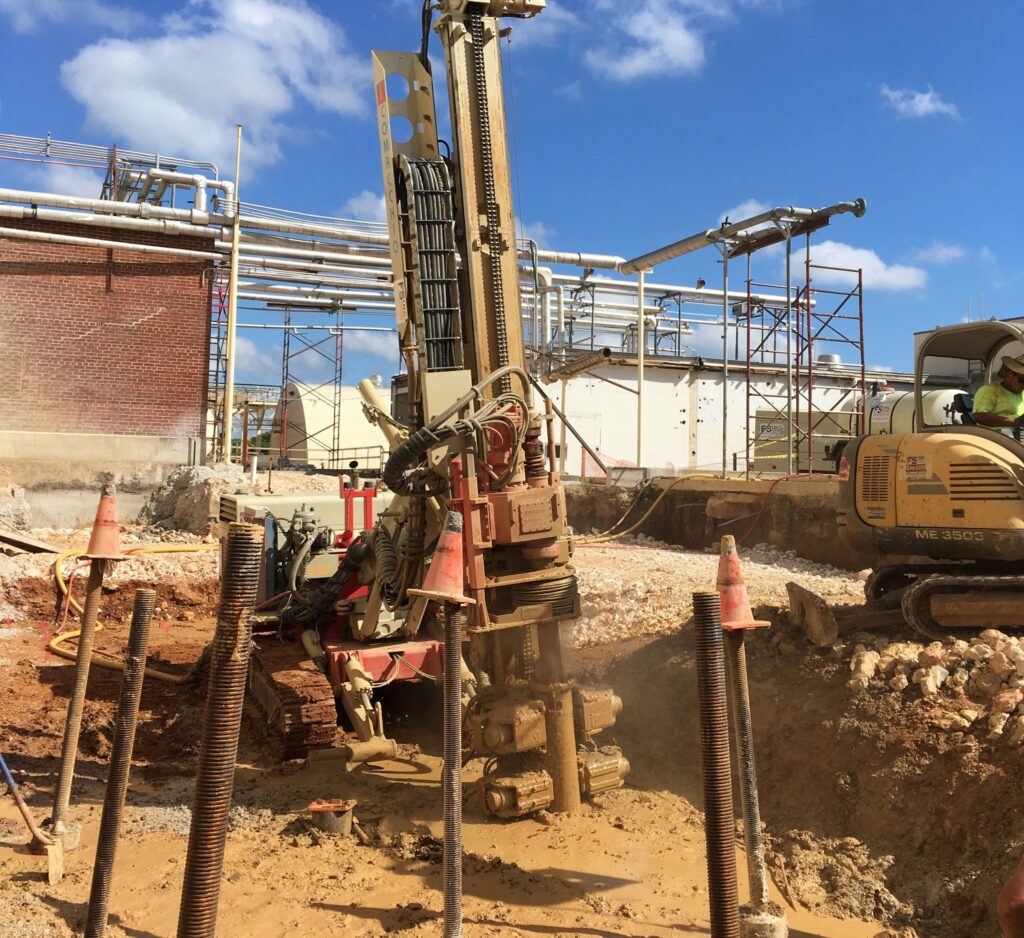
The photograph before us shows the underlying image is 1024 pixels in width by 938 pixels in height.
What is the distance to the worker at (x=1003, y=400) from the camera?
23.0 ft

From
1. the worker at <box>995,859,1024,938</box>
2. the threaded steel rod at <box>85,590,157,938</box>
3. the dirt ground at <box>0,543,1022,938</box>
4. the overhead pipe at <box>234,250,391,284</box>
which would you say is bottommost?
the dirt ground at <box>0,543,1022,938</box>

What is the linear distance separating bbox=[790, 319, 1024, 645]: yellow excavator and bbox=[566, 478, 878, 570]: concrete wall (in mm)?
5997

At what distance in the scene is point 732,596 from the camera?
4133 mm

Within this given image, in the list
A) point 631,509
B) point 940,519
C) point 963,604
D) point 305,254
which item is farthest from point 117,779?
A: point 305,254

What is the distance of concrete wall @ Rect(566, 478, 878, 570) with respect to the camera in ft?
49.3

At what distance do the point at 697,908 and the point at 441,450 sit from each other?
299 cm

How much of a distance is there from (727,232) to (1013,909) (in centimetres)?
1761

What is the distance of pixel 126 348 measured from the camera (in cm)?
1823

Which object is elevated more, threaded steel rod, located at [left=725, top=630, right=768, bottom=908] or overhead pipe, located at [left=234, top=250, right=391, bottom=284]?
overhead pipe, located at [left=234, top=250, right=391, bottom=284]

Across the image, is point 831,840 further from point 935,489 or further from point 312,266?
point 312,266

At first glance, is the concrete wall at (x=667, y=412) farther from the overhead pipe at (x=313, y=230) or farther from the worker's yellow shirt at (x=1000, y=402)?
the worker's yellow shirt at (x=1000, y=402)

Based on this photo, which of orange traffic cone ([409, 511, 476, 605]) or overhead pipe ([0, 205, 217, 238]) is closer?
orange traffic cone ([409, 511, 476, 605])

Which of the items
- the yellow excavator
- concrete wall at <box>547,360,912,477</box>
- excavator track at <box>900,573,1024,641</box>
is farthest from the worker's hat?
concrete wall at <box>547,360,912,477</box>

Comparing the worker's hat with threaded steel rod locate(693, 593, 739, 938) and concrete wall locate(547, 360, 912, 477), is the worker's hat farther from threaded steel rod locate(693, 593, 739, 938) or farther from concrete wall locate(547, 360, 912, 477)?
concrete wall locate(547, 360, 912, 477)
